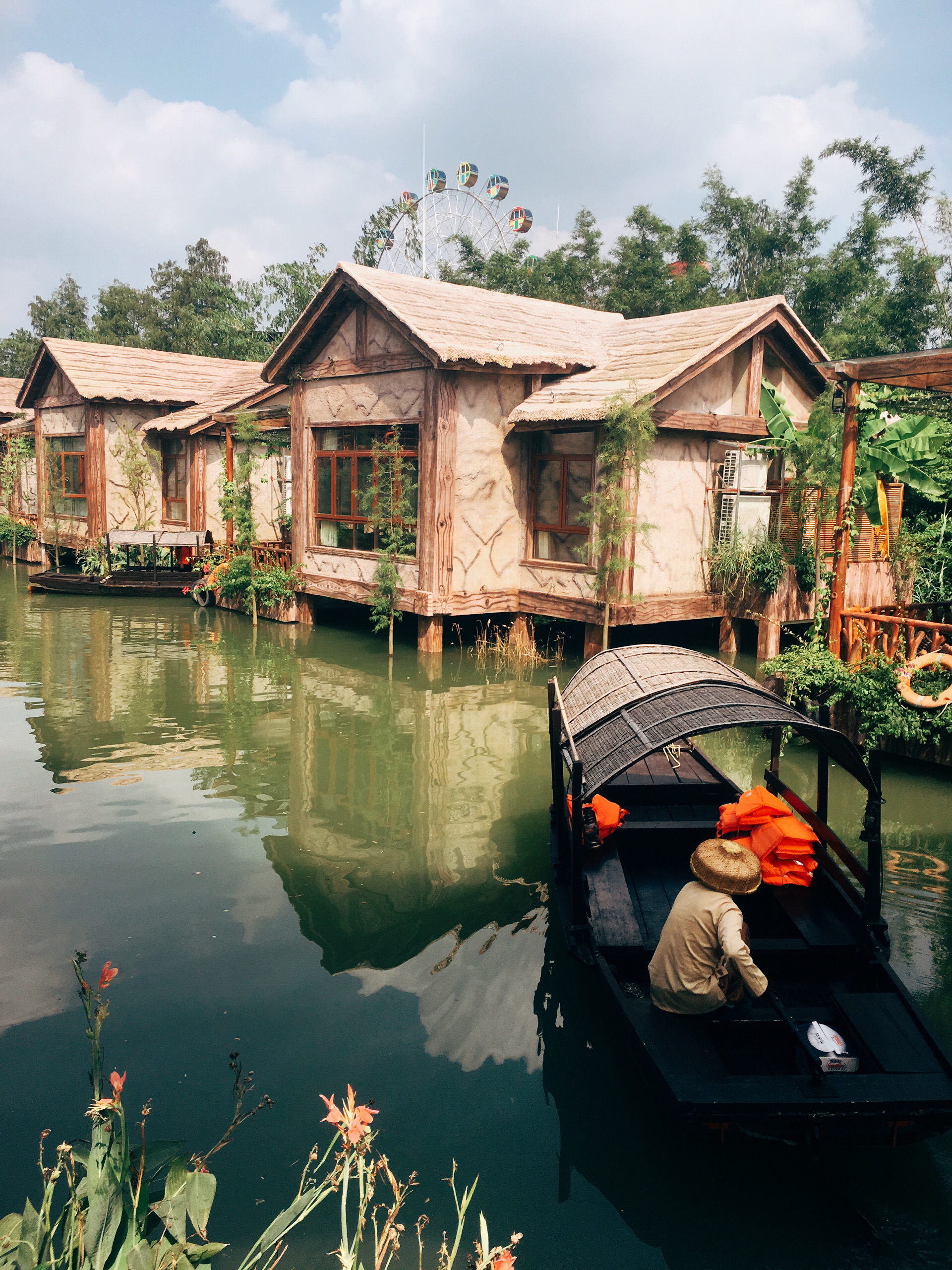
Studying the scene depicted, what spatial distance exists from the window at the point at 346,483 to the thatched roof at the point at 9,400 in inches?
674

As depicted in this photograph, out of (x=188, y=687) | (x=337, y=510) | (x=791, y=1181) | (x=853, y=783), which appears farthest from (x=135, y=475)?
(x=791, y=1181)

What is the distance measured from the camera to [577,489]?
14.7m

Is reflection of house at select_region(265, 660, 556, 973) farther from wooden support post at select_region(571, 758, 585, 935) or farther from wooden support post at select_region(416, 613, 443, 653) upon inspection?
wooden support post at select_region(416, 613, 443, 653)

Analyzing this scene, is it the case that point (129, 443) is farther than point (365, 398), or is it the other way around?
point (129, 443)

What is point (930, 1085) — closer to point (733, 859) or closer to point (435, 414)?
point (733, 859)

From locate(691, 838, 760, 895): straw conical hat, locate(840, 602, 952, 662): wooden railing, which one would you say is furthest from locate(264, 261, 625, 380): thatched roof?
locate(691, 838, 760, 895): straw conical hat

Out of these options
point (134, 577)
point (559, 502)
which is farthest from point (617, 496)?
point (134, 577)

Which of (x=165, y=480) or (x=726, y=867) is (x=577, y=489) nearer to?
(x=726, y=867)

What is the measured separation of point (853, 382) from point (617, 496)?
14.6 feet

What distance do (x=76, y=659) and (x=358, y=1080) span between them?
11.6 m

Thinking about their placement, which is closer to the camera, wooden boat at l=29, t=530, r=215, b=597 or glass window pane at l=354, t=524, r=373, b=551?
glass window pane at l=354, t=524, r=373, b=551

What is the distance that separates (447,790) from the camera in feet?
31.3

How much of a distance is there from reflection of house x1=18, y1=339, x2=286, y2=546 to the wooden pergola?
1494cm

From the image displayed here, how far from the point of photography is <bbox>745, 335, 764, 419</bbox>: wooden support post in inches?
596
